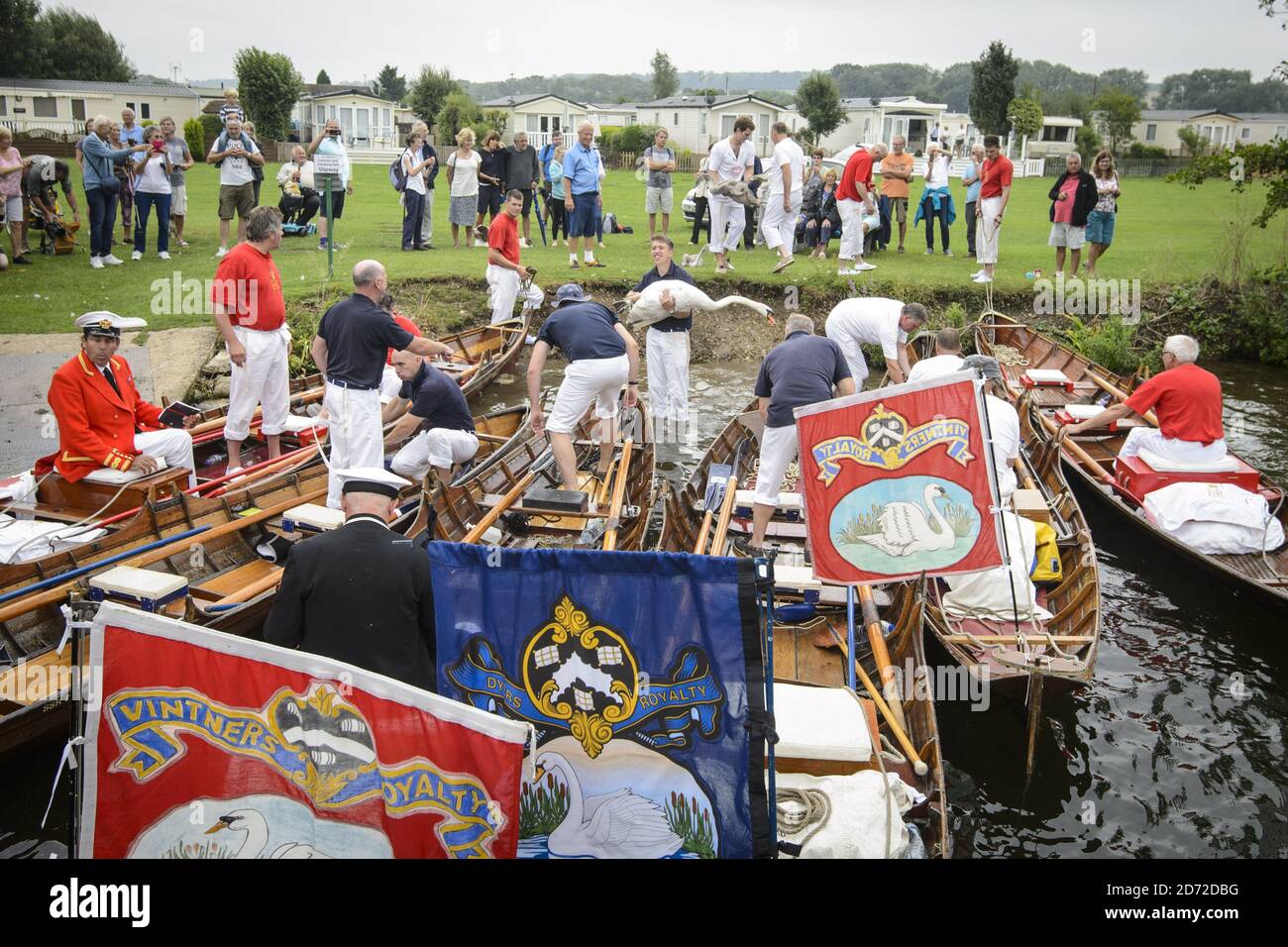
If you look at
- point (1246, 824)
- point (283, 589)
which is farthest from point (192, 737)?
point (1246, 824)

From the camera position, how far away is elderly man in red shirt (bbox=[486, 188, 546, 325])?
51.6 feet

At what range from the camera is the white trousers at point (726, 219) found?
1908 cm

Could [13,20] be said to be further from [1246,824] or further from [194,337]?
[1246,824]

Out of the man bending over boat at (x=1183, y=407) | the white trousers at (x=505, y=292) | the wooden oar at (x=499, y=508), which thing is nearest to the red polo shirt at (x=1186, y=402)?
the man bending over boat at (x=1183, y=407)

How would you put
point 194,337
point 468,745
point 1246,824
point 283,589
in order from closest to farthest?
1. point 468,745
2. point 283,589
3. point 1246,824
4. point 194,337

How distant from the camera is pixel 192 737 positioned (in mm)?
4250

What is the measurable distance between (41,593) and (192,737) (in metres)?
4.04

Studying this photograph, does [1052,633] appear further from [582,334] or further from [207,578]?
[207,578]

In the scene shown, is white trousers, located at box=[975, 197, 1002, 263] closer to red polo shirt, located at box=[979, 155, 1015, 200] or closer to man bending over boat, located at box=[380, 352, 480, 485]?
red polo shirt, located at box=[979, 155, 1015, 200]

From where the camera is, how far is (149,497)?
8758 mm

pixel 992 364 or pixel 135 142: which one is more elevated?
pixel 135 142

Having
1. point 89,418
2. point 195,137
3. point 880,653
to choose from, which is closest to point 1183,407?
point 880,653

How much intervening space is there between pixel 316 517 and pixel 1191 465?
893cm

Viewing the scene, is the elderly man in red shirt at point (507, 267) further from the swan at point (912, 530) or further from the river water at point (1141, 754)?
the swan at point (912, 530)
